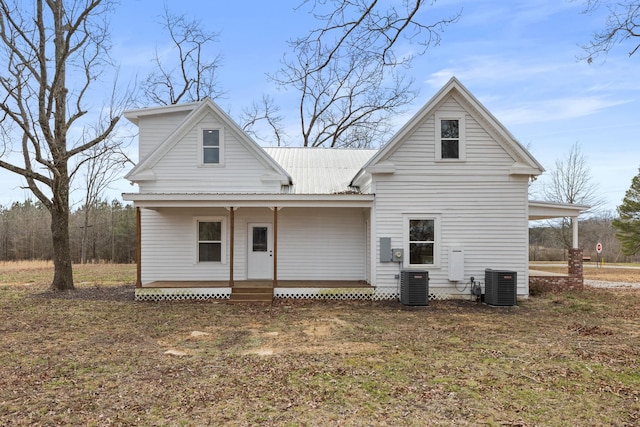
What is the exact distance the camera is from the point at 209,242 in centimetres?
1375

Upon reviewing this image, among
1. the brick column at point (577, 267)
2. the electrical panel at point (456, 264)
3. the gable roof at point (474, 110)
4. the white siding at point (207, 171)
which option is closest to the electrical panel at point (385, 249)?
the electrical panel at point (456, 264)

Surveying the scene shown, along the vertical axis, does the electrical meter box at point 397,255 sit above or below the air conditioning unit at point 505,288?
above

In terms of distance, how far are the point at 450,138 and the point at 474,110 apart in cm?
103

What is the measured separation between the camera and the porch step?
39.5ft

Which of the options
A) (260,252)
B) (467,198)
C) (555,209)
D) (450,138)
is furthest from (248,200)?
(555,209)

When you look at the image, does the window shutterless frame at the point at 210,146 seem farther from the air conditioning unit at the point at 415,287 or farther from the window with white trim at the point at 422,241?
the air conditioning unit at the point at 415,287

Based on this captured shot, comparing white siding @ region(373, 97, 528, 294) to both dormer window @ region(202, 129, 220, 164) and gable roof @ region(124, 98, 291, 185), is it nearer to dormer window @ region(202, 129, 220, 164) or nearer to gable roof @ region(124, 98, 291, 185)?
gable roof @ region(124, 98, 291, 185)

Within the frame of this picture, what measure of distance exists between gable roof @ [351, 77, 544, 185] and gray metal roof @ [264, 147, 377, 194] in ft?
8.14

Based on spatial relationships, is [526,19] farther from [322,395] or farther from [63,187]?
[63,187]

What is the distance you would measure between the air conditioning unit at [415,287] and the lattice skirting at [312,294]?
90 cm

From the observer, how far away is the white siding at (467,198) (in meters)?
12.4

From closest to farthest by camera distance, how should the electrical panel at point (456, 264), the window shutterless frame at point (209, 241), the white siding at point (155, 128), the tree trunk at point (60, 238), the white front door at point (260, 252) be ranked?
1. the electrical panel at point (456, 264)
2. the window shutterless frame at point (209, 241)
3. the white front door at point (260, 252)
4. the tree trunk at point (60, 238)
5. the white siding at point (155, 128)

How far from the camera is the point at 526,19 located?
22.1 feet

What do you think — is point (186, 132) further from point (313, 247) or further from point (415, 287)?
point (415, 287)
